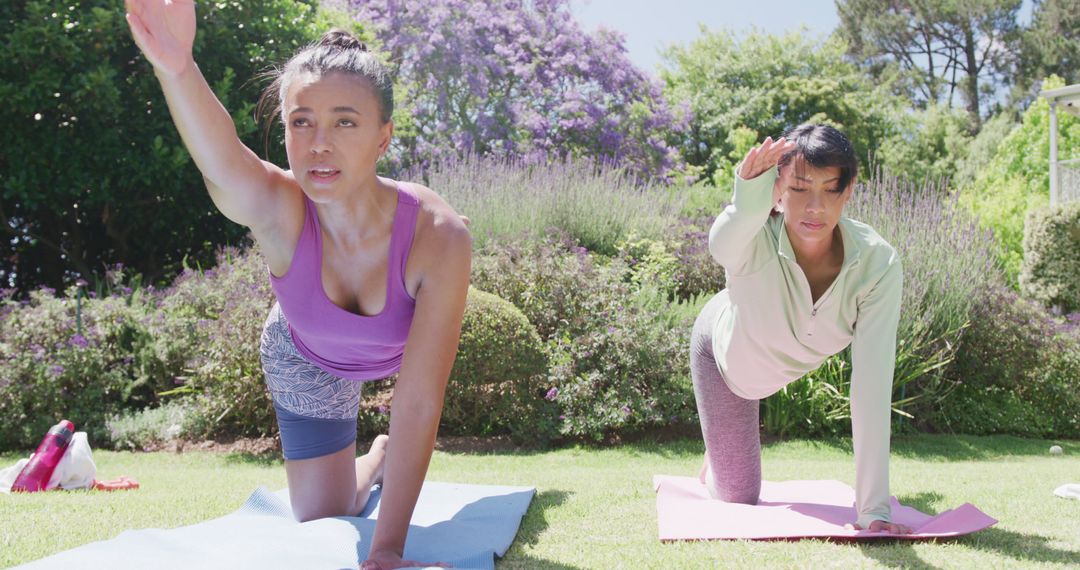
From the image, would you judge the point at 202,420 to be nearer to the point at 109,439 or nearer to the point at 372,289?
the point at 109,439

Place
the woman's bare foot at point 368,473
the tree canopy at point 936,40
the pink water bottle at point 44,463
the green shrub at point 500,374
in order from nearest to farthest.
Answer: the woman's bare foot at point 368,473
the pink water bottle at point 44,463
the green shrub at point 500,374
the tree canopy at point 936,40

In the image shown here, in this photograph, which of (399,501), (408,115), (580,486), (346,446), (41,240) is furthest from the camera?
(408,115)

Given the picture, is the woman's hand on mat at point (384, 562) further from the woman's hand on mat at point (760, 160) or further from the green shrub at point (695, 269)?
the green shrub at point (695, 269)

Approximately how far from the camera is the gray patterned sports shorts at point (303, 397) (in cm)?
327

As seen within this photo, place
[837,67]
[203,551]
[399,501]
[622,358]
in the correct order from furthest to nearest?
[837,67] → [622,358] → [203,551] → [399,501]

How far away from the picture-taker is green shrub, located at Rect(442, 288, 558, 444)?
231 inches

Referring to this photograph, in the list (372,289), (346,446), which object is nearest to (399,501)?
(372,289)

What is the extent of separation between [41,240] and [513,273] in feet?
17.1

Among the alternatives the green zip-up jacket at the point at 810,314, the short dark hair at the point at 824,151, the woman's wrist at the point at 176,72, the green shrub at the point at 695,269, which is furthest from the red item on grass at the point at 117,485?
the green shrub at the point at 695,269

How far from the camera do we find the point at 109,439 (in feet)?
20.6

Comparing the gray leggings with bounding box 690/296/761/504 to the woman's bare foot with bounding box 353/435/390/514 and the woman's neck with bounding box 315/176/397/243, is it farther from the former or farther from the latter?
the woman's neck with bounding box 315/176/397/243

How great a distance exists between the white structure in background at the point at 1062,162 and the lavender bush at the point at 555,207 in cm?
695

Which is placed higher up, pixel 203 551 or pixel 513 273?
pixel 513 273

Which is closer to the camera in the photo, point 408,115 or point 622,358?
point 622,358
